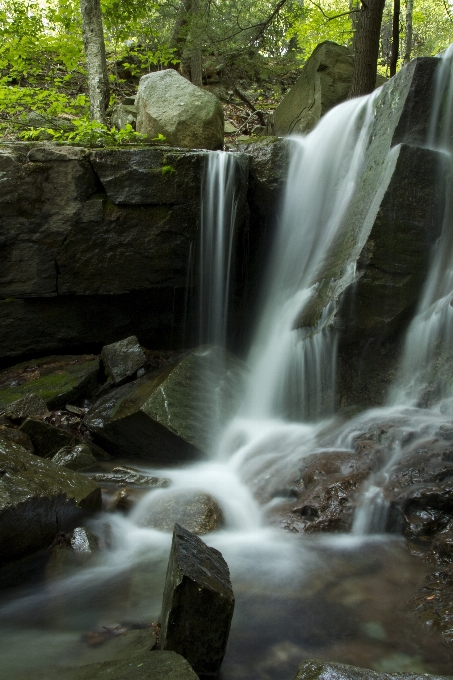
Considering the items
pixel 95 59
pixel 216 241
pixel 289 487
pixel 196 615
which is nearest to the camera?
pixel 196 615

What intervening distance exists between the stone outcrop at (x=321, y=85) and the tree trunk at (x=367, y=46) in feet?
2.84

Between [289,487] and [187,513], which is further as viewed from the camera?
[289,487]

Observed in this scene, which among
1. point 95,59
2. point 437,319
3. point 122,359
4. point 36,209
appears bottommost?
point 122,359

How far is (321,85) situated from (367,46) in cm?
119

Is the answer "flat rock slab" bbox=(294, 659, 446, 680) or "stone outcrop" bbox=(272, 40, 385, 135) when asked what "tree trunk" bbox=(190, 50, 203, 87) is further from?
"flat rock slab" bbox=(294, 659, 446, 680)

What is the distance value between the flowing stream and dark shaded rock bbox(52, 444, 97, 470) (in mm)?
748

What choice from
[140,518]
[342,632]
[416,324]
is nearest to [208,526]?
[140,518]

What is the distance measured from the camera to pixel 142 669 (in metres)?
2.05

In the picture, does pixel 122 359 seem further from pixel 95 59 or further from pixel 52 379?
pixel 95 59

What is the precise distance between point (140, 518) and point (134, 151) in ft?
15.7

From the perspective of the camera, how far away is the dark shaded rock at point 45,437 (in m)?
5.59

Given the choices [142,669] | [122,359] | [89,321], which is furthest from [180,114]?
[142,669]

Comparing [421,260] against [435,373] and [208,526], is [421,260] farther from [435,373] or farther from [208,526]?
[208,526]

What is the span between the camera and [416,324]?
18.9 ft
